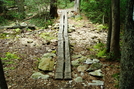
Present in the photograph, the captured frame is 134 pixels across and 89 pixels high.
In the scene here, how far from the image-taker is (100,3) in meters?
10.2

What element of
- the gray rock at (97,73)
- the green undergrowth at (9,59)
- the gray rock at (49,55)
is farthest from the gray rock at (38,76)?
the gray rock at (97,73)

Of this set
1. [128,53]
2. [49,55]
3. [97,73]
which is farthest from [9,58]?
[128,53]

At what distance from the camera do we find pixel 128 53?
9.72ft

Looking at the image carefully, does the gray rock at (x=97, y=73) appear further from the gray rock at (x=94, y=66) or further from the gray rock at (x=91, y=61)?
the gray rock at (x=91, y=61)

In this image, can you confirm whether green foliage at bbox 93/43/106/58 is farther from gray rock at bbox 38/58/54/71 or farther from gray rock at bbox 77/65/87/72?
gray rock at bbox 38/58/54/71

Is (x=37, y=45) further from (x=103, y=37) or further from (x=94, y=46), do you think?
(x=103, y=37)

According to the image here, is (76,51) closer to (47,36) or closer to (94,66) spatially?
(94,66)

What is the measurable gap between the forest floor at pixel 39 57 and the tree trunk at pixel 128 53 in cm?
108

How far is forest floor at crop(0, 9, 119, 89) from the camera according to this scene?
449 cm

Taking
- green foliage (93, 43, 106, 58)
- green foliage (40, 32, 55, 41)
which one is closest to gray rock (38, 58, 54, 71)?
green foliage (93, 43, 106, 58)

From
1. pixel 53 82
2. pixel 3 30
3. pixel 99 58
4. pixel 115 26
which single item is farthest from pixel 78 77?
pixel 3 30

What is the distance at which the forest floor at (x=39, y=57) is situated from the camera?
4488mm

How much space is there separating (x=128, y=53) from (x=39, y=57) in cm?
458

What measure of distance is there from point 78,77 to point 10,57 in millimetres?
3394
